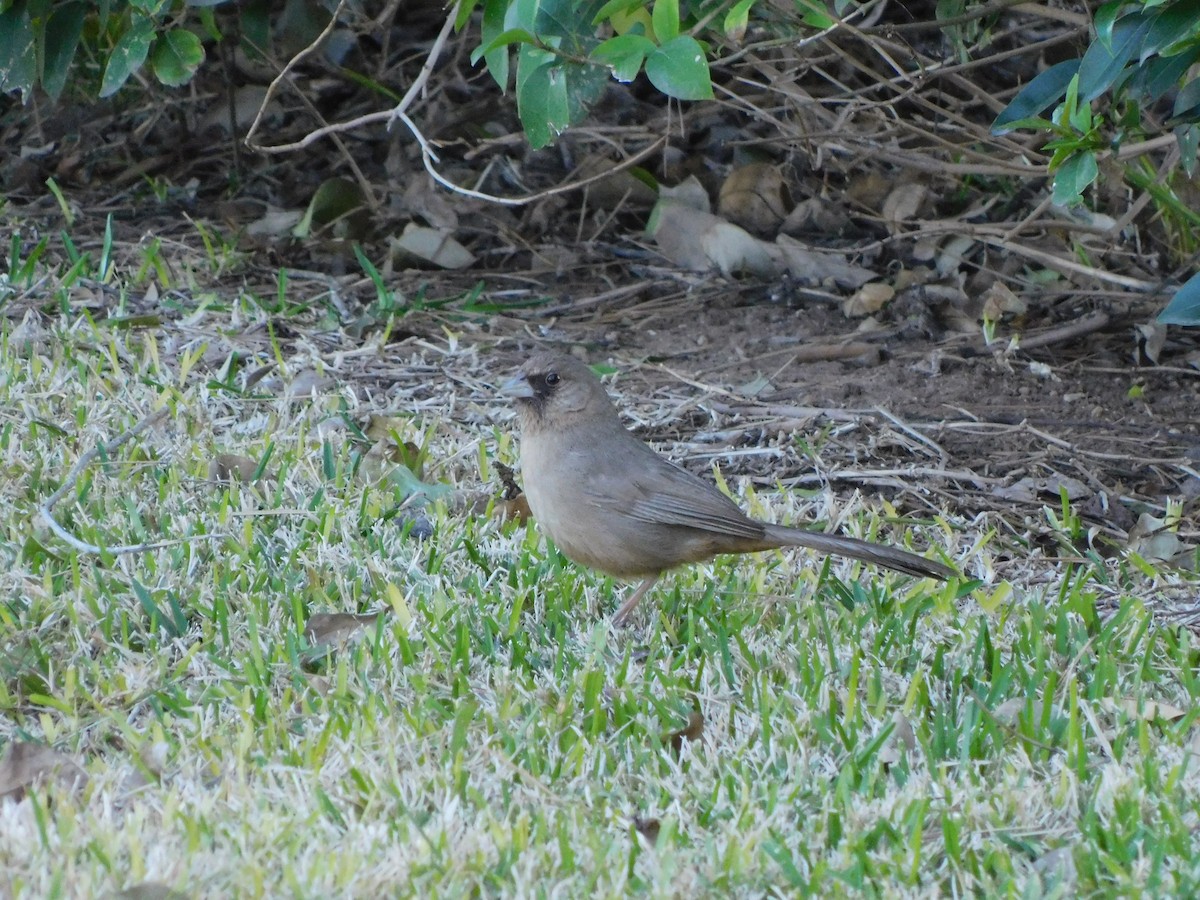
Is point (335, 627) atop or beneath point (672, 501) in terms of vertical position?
beneath

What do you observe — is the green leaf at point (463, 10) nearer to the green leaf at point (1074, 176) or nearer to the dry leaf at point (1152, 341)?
the green leaf at point (1074, 176)

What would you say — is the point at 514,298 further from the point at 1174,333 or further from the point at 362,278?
the point at 1174,333

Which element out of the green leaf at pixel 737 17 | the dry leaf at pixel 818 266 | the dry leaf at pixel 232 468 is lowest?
the dry leaf at pixel 818 266

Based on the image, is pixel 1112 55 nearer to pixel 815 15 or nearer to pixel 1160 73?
pixel 1160 73

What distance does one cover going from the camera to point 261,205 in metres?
8.45

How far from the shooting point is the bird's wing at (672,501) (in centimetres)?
457

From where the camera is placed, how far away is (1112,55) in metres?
4.50

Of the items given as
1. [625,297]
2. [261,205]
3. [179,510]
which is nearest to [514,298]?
[625,297]

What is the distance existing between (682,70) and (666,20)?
0.65ft

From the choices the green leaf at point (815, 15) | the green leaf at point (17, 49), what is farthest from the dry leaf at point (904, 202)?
the green leaf at point (17, 49)

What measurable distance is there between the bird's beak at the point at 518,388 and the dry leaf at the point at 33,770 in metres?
1.91

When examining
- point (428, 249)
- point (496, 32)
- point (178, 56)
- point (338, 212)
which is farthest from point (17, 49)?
point (496, 32)

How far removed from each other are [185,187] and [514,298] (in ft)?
7.51

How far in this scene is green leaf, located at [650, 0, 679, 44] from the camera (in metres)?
4.51
